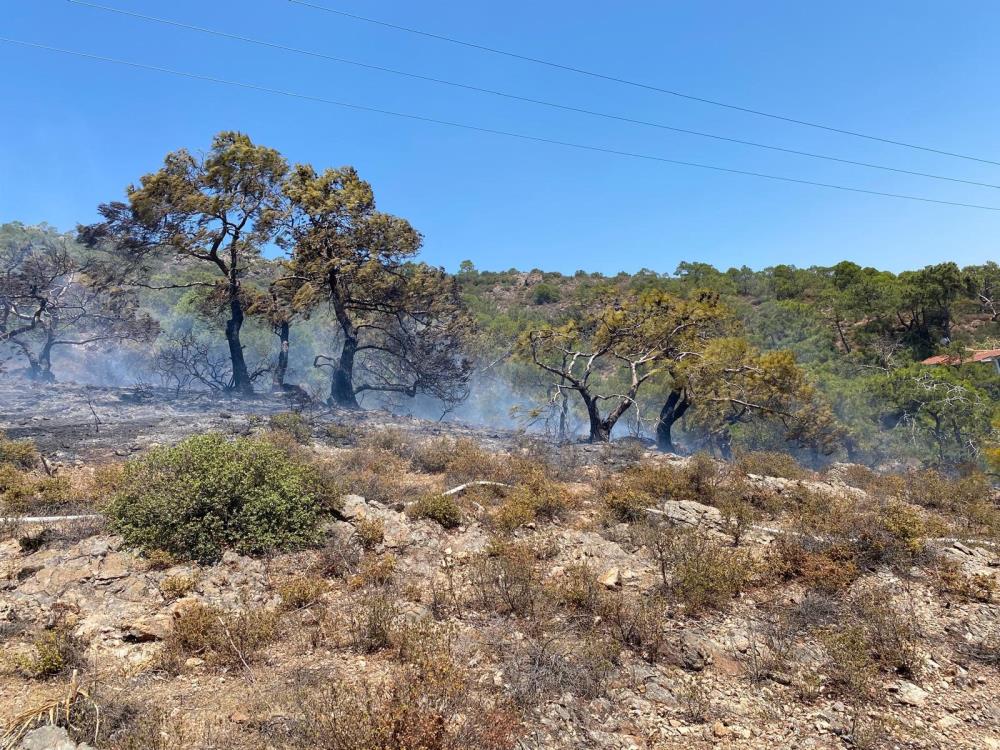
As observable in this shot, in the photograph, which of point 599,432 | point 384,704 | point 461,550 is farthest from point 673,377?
point 384,704

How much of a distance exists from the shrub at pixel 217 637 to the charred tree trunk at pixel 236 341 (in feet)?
62.4

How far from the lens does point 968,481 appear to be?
11.7 metres

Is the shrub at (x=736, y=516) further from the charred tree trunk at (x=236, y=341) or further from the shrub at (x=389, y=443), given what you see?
the charred tree trunk at (x=236, y=341)

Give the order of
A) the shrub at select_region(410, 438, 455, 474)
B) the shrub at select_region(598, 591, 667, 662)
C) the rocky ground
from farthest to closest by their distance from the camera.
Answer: the shrub at select_region(410, 438, 455, 474)
the shrub at select_region(598, 591, 667, 662)
the rocky ground

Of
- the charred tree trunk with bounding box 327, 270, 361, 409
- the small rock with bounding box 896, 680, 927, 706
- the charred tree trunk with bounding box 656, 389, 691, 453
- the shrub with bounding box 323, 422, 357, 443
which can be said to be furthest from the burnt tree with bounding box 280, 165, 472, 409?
the small rock with bounding box 896, 680, 927, 706

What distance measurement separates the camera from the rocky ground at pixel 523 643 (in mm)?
4426

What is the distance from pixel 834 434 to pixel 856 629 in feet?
52.2

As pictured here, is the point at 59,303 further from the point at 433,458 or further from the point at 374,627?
the point at 374,627

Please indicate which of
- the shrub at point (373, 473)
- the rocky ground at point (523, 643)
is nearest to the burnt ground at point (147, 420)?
the shrub at point (373, 473)

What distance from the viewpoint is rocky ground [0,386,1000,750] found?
4.43 m

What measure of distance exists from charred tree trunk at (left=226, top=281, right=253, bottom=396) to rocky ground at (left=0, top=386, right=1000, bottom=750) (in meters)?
16.2

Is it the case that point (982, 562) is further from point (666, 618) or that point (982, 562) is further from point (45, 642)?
point (45, 642)

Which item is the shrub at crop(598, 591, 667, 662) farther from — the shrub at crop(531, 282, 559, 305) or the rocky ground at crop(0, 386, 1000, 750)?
the shrub at crop(531, 282, 559, 305)

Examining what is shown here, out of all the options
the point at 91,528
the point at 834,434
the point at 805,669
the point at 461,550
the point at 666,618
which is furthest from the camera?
the point at 834,434
